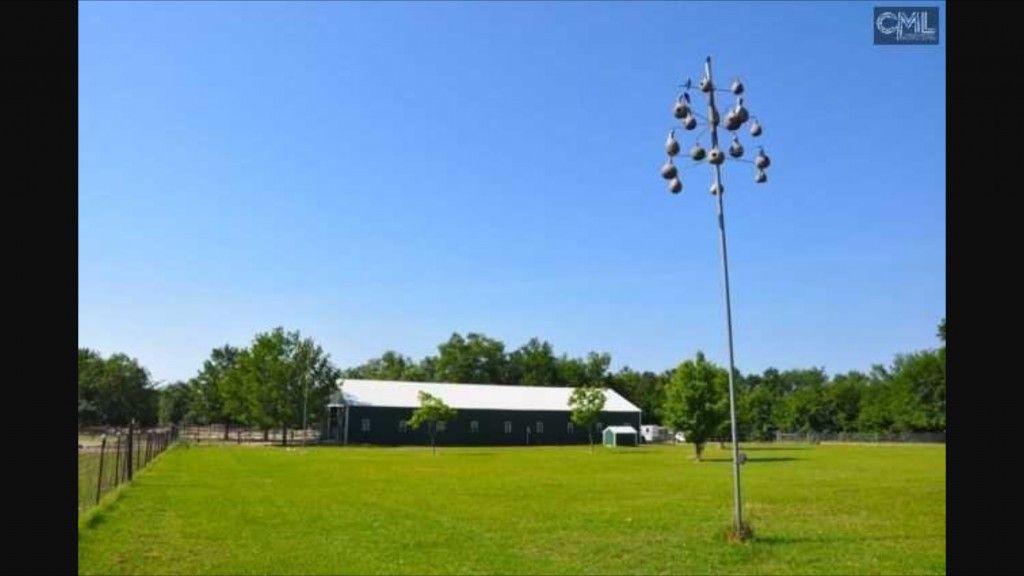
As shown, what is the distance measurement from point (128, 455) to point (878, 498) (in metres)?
21.7

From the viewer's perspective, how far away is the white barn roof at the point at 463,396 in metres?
78.2

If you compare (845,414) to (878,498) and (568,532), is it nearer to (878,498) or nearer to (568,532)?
(878,498)

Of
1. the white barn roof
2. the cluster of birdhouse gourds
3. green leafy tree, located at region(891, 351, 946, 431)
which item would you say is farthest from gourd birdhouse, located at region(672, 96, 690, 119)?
green leafy tree, located at region(891, 351, 946, 431)

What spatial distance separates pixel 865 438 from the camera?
91.4 meters

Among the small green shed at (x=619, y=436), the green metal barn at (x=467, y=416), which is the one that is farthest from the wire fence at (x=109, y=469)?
the small green shed at (x=619, y=436)

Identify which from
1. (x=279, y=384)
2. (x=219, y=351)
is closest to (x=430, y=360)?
(x=219, y=351)

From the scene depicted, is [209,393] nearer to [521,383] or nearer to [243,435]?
[243,435]

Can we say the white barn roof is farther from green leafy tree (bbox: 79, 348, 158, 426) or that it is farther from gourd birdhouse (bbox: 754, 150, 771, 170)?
gourd birdhouse (bbox: 754, 150, 771, 170)

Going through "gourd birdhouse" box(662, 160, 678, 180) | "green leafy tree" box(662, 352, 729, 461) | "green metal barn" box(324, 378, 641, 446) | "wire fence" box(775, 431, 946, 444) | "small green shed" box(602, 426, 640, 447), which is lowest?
"wire fence" box(775, 431, 946, 444)

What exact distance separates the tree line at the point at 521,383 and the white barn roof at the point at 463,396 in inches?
→ 135

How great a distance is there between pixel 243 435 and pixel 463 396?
28.9 metres

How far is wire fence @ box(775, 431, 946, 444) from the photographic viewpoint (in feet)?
281

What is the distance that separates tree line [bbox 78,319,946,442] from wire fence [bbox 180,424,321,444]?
1.63 m

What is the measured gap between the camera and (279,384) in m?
76.8
